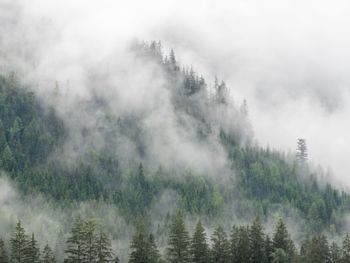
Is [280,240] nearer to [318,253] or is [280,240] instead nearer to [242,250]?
[242,250]

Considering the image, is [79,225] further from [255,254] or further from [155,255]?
[255,254]

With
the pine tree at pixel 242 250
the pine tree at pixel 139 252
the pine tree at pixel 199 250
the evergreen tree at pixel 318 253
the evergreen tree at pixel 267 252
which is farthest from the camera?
the pine tree at pixel 242 250

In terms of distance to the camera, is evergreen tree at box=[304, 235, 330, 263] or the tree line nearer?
evergreen tree at box=[304, 235, 330, 263]

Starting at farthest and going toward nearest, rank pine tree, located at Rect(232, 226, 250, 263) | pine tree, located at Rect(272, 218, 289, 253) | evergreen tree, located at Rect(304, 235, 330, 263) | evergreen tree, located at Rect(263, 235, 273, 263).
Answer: pine tree, located at Rect(272, 218, 289, 253) → pine tree, located at Rect(232, 226, 250, 263) → evergreen tree, located at Rect(263, 235, 273, 263) → evergreen tree, located at Rect(304, 235, 330, 263)

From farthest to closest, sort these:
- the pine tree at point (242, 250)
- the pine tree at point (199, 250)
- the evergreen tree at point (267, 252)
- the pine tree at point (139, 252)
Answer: the pine tree at point (242, 250)
the evergreen tree at point (267, 252)
the pine tree at point (199, 250)
the pine tree at point (139, 252)

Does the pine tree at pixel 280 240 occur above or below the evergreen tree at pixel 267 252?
above

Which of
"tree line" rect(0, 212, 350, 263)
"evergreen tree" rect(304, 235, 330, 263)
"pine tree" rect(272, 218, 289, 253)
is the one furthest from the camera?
"pine tree" rect(272, 218, 289, 253)

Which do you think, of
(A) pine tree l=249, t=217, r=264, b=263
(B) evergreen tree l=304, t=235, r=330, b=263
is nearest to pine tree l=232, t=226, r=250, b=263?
(A) pine tree l=249, t=217, r=264, b=263

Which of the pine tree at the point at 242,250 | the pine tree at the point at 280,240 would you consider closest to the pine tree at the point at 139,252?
the pine tree at the point at 242,250

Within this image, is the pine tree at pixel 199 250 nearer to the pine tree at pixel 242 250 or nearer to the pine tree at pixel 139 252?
the pine tree at pixel 242 250

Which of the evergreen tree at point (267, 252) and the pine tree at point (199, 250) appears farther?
the evergreen tree at point (267, 252)

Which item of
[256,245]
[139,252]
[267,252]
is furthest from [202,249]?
[139,252]

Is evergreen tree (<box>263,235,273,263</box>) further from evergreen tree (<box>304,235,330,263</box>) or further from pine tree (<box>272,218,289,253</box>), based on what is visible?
evergreen tree (<box>304,235,330,263</box>)

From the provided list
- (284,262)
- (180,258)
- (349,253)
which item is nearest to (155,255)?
(180,258)
